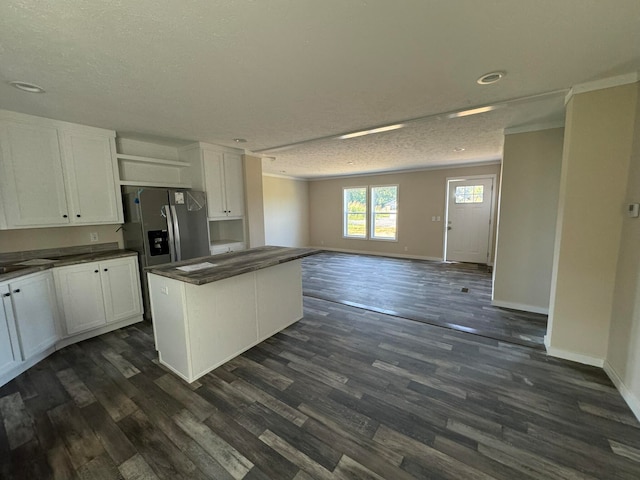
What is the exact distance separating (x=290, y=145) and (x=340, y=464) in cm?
391

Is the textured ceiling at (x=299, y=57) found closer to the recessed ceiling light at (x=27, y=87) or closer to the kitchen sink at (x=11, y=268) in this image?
the recessed ceiling light at (x=27, y=87)

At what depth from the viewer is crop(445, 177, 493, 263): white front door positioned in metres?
6.20

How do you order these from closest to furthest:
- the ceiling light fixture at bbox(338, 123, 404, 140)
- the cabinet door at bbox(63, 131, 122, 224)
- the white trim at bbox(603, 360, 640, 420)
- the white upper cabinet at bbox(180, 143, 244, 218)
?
the white trim at bbox(603, 360, 640, 420)
the cabinet door at bbox(63, 131, 122, 224)
the ceiling light fixture at bbox(338, 123, 404, 140)
the white upper cabinet at bbox(180, 143, 244, 218)

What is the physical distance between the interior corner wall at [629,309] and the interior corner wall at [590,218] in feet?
0.22

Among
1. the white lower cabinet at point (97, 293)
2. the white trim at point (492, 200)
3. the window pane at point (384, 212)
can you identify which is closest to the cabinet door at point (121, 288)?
the white lower cabinet at point (97, 293)

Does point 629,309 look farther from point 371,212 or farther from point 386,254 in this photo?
point 371,212

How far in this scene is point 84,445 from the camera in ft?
5.32

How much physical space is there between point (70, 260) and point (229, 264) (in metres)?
1.92

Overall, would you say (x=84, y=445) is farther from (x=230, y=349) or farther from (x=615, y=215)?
(x=615, y=215)

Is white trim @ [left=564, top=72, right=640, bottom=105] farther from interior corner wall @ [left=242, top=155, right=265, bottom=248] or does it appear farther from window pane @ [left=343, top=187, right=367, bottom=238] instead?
window pane @ [left=343, top=187, right=367, bottom=238]

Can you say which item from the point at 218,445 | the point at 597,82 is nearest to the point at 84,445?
the point at 218,445

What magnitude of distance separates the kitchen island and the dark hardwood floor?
1.60 m

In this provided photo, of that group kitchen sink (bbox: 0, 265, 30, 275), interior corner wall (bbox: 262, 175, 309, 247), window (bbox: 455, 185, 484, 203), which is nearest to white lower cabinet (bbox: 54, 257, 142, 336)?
kitchen sink (bbox: 0, 265, 30, 275)

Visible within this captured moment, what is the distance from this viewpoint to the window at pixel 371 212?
7.49 meters
